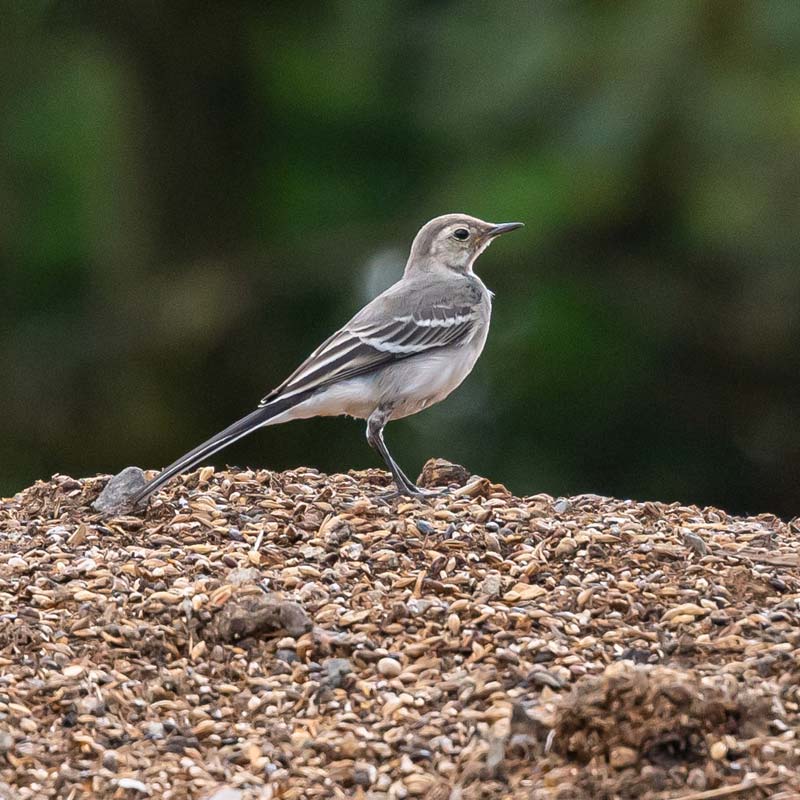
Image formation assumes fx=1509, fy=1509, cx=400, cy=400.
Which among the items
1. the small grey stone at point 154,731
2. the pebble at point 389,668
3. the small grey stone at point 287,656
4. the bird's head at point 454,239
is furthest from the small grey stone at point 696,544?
the bird's head at point 454,239

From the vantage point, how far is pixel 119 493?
6934 millimetres

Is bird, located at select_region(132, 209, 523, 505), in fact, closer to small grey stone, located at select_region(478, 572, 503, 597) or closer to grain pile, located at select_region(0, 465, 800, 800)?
grain pile, located at select_region(0, 465, 800, 800)

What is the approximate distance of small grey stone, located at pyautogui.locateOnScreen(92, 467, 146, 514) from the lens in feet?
22.6

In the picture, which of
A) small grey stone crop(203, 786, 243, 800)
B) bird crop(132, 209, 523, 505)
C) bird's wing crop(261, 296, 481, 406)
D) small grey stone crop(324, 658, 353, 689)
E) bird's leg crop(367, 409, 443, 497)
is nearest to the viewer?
small grey stone crop(203, 786, 243, 800)

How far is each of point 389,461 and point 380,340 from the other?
1.01 meters

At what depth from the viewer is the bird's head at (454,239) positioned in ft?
31.9

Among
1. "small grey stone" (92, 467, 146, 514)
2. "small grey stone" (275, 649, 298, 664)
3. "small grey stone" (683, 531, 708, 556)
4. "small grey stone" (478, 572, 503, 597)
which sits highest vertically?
"small grey stone" (92, 467, 146, 514)

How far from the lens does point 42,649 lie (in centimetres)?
546

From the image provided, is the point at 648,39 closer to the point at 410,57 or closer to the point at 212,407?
the point at 410,57

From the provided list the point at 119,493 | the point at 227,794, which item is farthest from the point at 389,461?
the point at 227,794

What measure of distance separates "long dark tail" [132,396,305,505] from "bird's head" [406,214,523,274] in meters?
2.12

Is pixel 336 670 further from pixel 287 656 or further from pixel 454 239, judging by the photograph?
pixel 454 239

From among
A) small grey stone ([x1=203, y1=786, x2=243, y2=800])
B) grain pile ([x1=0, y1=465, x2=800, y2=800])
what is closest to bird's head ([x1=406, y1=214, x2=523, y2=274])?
grain pile ([x1=0, y1=465, x2=800, y2=800])

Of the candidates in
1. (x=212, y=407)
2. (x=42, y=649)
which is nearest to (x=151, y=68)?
(x=212, y=407)
